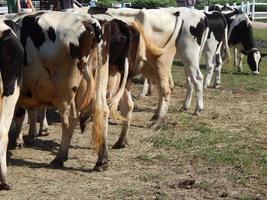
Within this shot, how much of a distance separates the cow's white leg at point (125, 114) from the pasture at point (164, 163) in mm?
144

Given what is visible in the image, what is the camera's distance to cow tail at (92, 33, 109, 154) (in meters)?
7.27

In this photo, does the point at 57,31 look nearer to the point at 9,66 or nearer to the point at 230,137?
the point at 9,66

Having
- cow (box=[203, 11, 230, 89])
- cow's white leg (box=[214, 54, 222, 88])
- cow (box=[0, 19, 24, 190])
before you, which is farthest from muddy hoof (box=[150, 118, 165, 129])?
cow's white leg (box=[214, 54, 222, 88])

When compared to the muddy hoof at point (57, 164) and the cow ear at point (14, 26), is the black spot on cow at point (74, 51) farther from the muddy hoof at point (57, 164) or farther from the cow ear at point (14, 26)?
the muddy hoof at point (57, 164)

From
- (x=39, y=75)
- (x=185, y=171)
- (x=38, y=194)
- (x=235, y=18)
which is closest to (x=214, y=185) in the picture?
(x=185, y=171)

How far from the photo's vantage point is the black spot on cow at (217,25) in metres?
13.8

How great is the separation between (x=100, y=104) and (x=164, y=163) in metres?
1.19

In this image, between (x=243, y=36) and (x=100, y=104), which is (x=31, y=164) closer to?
(x=100, y=104)

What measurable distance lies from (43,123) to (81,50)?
100 inches

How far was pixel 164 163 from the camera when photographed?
775 centimetres

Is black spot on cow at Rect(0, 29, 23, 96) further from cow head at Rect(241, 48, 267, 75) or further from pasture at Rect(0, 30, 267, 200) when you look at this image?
cow head at Rect(241, 48, 267, 75)

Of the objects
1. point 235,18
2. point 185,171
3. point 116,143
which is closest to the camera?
point 185,171

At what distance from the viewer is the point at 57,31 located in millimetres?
7062

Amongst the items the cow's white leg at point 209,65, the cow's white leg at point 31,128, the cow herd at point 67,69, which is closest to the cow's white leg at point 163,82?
the cow herd at point 67,69
